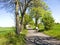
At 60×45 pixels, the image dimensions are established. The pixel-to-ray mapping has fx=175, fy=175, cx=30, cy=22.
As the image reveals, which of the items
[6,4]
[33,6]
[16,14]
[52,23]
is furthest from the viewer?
[52,23]

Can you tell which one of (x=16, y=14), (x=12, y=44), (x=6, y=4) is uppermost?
(x=6, y=4)

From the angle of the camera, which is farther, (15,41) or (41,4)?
(41,4)

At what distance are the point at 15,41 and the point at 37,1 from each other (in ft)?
38.4

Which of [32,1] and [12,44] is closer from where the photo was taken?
[12,44]

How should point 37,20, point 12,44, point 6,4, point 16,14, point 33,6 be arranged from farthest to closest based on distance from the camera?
1. point 37,20
2. point 33,6
3. point 6,4
4. point 16,14
5. point 12,44

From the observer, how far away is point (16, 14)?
22328 millimetres

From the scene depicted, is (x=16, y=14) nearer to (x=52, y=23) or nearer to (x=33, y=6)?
(x=33, y=6)

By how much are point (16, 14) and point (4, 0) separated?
9.17 ft

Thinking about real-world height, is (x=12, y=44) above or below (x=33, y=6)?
below

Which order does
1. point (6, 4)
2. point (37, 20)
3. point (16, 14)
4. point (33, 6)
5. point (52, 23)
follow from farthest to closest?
point (37, 20) < point (52, 23) < point (33, 6) < point (6, 4) < point (16, 14)

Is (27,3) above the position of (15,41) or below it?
above

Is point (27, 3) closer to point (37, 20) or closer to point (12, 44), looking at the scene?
point (12, 44)

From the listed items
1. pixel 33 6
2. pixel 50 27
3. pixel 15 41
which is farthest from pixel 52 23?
pixel 15 41

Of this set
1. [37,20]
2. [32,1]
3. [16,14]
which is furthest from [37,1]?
[37,20]
